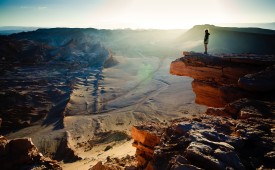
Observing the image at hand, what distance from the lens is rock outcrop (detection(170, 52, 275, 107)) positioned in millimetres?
9570

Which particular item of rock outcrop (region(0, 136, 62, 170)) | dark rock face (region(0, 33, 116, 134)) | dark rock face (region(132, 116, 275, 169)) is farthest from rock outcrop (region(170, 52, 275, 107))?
dark rock face (region(0, 33, 116, 134))

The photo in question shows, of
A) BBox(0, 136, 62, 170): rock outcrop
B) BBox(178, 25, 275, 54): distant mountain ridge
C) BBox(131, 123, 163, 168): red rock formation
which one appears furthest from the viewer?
BBox(178, 25, 275, 54): distant mountain ridge

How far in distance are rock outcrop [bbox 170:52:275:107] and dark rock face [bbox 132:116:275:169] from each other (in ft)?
11.5

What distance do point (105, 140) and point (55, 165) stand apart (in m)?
13.6

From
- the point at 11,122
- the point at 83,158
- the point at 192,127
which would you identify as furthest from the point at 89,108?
the point at 192,127

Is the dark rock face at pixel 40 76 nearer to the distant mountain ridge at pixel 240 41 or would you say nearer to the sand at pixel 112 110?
the sand at pixel 112 110

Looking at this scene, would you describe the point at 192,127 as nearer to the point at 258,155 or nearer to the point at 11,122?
the point at 258,155

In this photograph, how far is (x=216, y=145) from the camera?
4941 mm

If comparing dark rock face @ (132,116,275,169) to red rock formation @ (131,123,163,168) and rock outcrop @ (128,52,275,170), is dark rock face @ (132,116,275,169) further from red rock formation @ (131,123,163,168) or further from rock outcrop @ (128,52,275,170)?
red rock formation @ (131,123,163,168)

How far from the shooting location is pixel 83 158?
1856 cm

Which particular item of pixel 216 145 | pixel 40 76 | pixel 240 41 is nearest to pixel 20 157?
pixel 216 145

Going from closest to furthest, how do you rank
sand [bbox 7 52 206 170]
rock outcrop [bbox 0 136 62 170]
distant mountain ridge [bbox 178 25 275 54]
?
rock outcrop [bbox 0 136 62 170] < sand [bbox 7 52 206 170] < distant mountain ridge [bbox 178 25 275 54]

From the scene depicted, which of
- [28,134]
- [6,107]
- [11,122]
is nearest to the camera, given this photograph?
[28,134]

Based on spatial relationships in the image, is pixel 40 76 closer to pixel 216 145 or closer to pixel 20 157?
pixel 20 157
